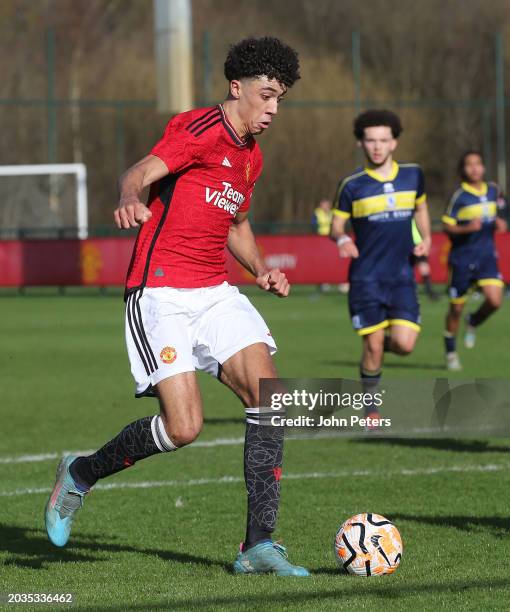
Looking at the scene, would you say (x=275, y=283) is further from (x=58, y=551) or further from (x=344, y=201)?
(x=344, y=201)

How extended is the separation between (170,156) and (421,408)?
57.3 inches

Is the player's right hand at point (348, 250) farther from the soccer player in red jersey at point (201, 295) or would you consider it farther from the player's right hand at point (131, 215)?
the player's right hand at point (131, 215)

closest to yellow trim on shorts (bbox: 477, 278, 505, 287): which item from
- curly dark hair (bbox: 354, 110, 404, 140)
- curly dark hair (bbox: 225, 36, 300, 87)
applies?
curly dark hair (bbox: 354, 110, 404, 140)

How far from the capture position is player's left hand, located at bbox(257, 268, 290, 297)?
569 cm

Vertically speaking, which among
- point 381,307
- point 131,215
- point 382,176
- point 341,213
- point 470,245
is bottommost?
point 381,307

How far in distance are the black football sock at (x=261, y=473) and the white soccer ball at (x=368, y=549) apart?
30 centimetres

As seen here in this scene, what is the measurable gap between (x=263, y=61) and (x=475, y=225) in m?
8.66

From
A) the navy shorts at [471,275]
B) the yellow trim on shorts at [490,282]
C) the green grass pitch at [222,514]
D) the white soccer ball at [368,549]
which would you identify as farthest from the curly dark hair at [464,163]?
the white soccer ball at [368,549]

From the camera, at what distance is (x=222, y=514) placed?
6801 mm

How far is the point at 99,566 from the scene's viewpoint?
5.64 meters

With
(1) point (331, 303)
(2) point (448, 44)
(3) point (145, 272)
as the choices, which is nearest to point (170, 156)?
(3) point (145, 272)

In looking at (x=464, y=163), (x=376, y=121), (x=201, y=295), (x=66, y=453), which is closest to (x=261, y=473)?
(x=201, y=295)

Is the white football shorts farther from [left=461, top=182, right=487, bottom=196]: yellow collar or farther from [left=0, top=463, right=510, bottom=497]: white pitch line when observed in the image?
[left=461, top=182, right=487, bottom=196]: yellow collar

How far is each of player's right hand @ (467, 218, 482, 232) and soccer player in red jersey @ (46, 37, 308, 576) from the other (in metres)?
8.43
